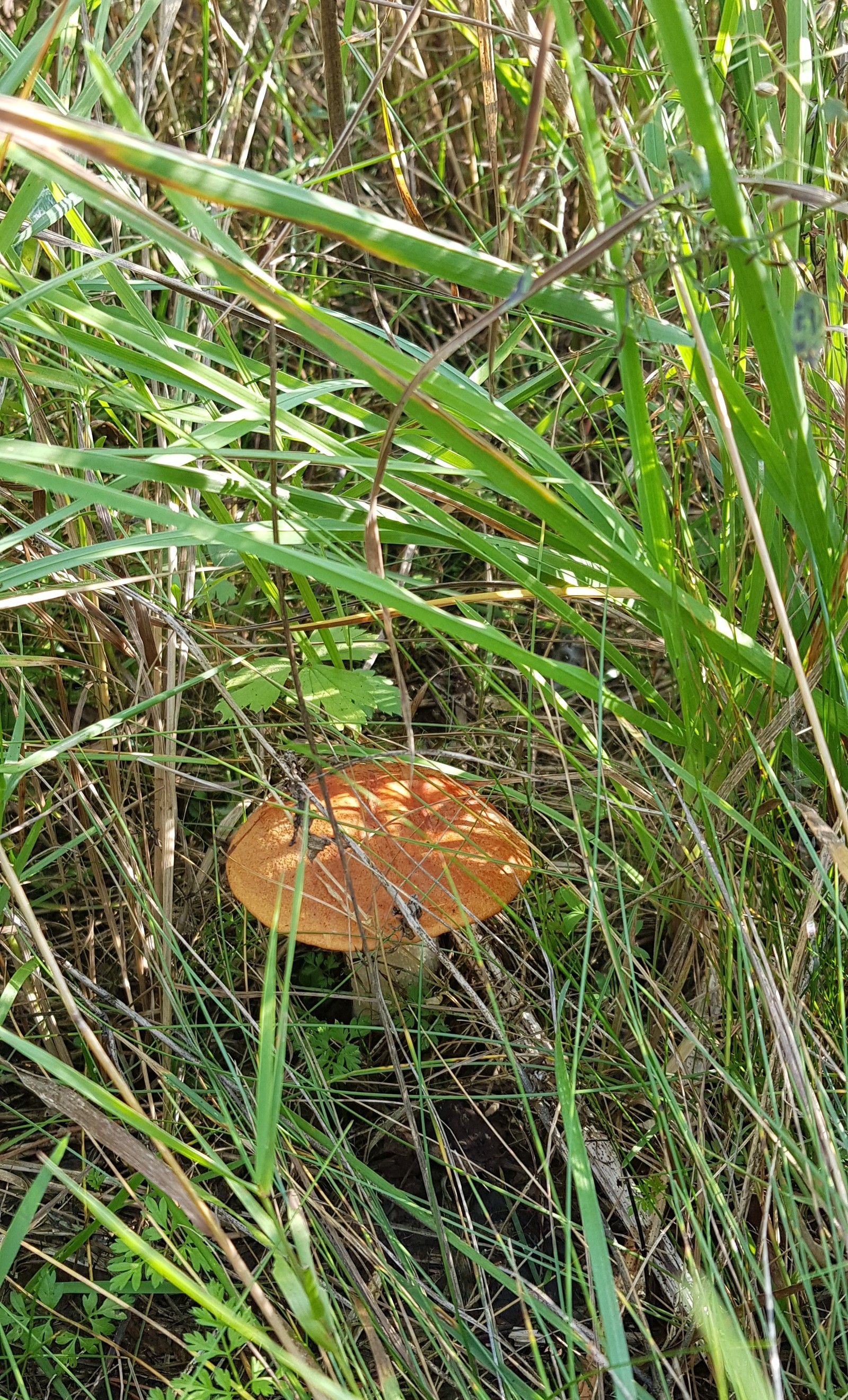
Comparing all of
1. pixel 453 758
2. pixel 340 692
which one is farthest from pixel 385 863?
pixel 453 758

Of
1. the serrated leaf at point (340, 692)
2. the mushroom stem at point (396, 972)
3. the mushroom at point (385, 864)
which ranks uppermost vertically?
the serrated leaf at point (340, 692)

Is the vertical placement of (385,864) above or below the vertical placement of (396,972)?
above

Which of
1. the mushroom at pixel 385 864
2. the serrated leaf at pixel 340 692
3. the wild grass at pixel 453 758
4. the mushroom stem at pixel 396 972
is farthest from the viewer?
the mushroom stem at pixel 396 972

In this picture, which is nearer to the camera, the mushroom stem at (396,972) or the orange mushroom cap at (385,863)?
the orange mushroom cap at (385,863)

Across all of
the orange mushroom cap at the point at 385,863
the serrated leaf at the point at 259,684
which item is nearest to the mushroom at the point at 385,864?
the orange mushroom cap at the point at 385,863

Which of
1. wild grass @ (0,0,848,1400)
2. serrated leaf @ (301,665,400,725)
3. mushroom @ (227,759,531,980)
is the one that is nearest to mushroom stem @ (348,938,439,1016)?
wild grass @ (0,0,848,1400)

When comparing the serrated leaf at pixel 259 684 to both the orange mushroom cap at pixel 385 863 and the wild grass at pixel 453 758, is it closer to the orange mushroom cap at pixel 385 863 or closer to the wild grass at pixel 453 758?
the wild grass at pixel 453 758

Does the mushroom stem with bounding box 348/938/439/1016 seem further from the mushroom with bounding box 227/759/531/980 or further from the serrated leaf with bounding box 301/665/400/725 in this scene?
the serrated leaf with bounding box 301/665/400/725

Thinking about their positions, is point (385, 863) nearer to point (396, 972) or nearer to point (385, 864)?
point (385, 864)
